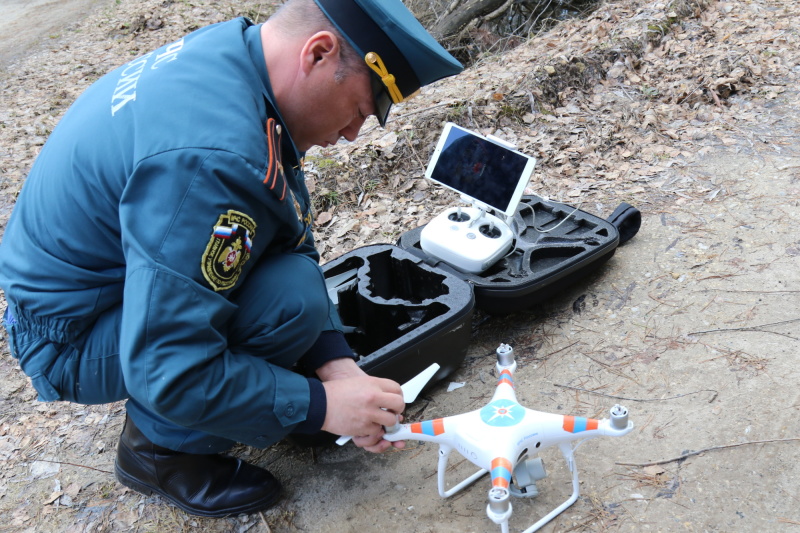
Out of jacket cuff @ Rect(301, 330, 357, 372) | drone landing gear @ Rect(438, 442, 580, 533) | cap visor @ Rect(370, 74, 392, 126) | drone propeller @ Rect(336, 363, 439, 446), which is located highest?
cap visor @ Rect(370, 74, 392, 126)

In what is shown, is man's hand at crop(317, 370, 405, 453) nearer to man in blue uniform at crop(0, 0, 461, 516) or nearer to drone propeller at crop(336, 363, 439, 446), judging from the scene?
man in blue uniform at crop(0, 0, 461, 516)

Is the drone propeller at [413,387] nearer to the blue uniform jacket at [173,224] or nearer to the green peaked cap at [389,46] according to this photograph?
the blue uniform jacket at [173,224]

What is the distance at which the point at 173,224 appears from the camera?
1.30m

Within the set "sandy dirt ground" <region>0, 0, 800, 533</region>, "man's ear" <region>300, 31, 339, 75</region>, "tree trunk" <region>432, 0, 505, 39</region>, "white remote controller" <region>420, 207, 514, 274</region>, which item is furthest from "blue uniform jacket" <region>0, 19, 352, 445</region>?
"tree trunk" <region>432, 0, 505, 39</region>

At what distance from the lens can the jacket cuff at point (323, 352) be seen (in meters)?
1.93

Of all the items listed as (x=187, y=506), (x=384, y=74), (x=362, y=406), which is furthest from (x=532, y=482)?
(x=384, y=74)

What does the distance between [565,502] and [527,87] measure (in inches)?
115

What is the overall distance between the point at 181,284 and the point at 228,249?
12cm

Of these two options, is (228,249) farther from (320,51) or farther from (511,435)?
(511,435)

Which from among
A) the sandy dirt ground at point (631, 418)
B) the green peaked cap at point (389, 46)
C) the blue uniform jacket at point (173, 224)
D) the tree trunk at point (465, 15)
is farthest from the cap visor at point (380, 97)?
the tree trunk at point (465, 15)

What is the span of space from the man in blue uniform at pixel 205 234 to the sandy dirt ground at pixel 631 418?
31 centimetres

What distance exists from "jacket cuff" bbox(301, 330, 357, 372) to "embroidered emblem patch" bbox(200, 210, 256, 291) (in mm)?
532

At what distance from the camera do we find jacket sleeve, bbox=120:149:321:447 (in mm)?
1303

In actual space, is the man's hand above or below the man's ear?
below
